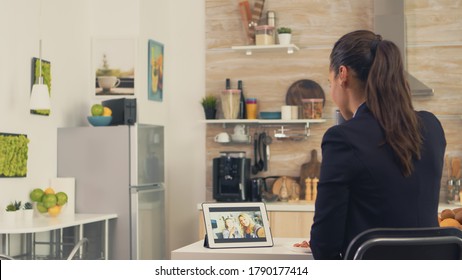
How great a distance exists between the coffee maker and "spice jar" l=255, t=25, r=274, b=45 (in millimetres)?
926

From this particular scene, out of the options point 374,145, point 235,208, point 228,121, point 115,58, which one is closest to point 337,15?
point 228,121

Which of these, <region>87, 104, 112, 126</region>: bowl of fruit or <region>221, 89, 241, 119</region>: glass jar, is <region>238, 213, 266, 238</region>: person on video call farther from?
<region>221, 89, 241, 119</region>: glass jar

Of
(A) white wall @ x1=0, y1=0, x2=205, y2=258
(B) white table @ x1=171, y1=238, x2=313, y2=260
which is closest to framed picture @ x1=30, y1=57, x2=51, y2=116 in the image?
(A) white wall @ x1=0, y1=0, x2=205, y2=258

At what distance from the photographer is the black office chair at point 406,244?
1.80m

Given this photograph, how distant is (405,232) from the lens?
5.99 feet

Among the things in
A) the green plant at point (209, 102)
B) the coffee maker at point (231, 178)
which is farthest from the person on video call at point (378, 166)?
the green plant at point (209, 102)

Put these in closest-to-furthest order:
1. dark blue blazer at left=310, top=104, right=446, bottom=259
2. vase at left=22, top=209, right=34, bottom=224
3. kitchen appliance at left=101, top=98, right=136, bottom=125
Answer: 1. dark blue blazer at left=310, top=104, right=446, bottom=259
2. vase at left=22, top=209, right=34, bottom=224
3. kitchen appliance at left=101, top=98, right=136, bottom=125

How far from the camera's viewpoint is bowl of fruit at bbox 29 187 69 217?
4859 millimetres

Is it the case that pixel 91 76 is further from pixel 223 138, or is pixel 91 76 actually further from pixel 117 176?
pixel 223 138

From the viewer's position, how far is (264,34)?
5.89 meters

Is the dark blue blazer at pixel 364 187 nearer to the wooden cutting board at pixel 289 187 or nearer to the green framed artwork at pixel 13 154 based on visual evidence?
the green framed artwork at pixel 13 154

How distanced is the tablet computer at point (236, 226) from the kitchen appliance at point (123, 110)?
9.41ft
